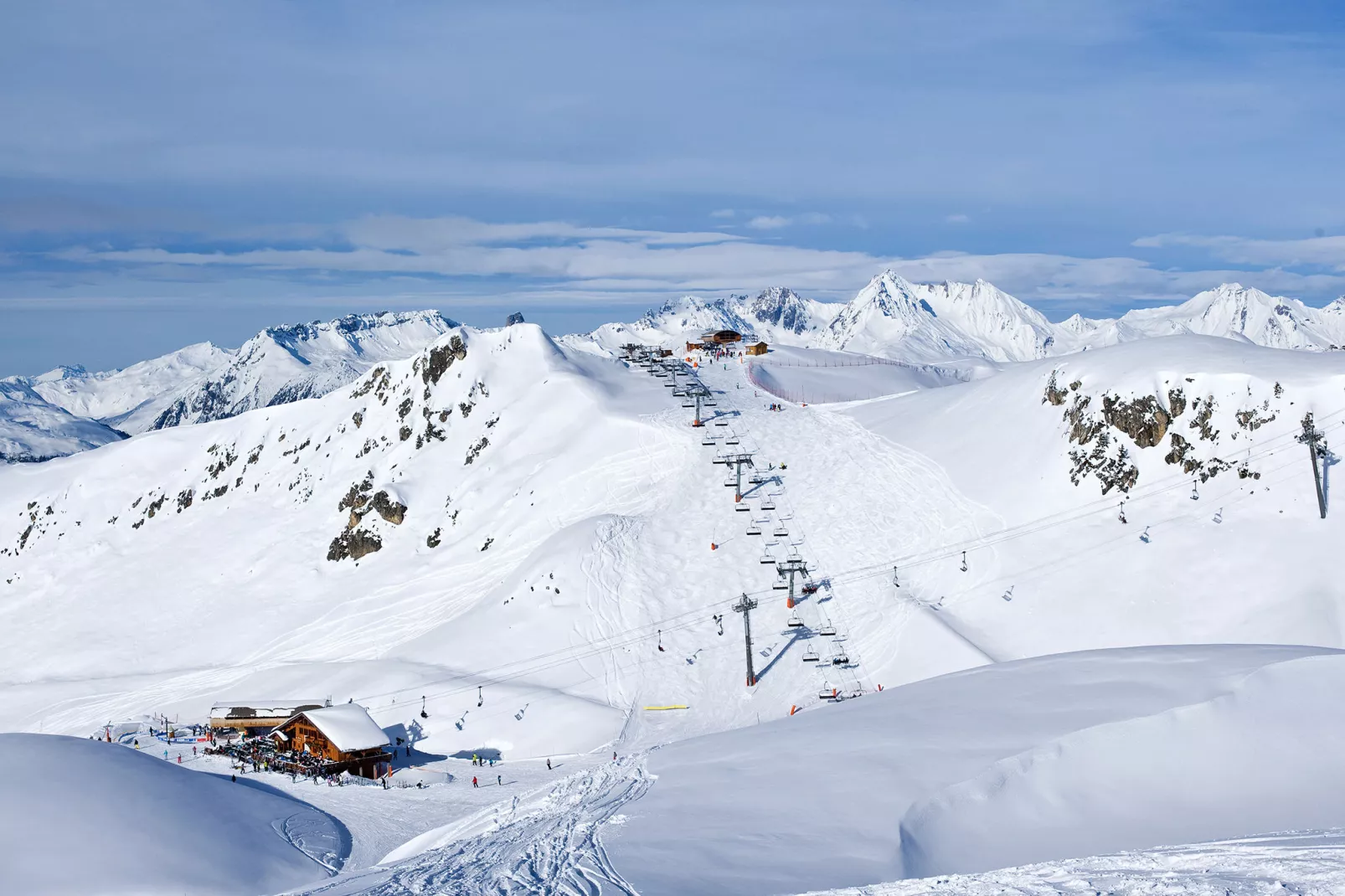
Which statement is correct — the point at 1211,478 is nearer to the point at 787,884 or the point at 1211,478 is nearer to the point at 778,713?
the point at 778,713

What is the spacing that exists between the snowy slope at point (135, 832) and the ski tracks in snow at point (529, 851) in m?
4.84

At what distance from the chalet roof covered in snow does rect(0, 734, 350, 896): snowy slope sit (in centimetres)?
980

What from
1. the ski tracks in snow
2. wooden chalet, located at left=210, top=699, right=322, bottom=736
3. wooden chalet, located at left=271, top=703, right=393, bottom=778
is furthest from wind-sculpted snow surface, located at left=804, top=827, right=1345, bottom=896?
wooden chalet, located at left=210, top=699, right=322, bottom=736

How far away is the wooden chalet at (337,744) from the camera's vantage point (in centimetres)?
4484

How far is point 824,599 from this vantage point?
5656 cm

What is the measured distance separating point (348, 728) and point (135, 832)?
55.4 feet

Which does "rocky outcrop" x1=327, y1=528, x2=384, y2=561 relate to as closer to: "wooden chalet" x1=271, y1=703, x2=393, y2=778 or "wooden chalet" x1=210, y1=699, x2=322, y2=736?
"wooden chalet" x1=210, y1=699, x2=322, y2=736

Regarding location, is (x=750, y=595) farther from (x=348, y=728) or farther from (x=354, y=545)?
(x=354, y=545)

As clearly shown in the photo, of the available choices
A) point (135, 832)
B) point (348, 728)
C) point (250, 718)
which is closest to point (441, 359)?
point (250, 718)

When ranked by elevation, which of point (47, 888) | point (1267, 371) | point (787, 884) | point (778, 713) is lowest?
point (778, 713)

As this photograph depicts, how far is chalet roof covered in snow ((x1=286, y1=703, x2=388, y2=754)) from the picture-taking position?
148 feet

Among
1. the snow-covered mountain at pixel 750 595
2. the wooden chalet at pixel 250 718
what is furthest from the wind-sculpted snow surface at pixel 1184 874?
the wooden chalet at pixel 250 718

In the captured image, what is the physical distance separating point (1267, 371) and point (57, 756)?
58.2 meters

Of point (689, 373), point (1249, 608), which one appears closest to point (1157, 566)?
point (1249, 608)
